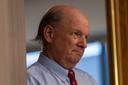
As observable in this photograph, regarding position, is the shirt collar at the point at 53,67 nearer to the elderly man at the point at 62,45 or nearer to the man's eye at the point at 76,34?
the elderly man at the point at 62,45

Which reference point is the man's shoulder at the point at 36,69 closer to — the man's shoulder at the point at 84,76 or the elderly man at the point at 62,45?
the elderly man at the point at 62,45

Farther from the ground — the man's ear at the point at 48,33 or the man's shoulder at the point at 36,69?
the man's ear at the point at 48,33

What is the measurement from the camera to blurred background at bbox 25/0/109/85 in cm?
93

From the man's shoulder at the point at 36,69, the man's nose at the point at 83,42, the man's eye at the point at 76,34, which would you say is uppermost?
the man's eye at the point at 76,34

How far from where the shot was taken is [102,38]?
3.13ft

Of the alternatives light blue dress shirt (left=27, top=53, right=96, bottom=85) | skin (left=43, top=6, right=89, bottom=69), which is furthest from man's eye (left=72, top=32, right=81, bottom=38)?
light blue dress shirt (left=27, top=53, right=96, bottom=85)

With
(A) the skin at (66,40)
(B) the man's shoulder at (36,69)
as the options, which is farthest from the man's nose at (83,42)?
(B) the man's shoulder at (36,69)

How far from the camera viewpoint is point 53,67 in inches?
36.8

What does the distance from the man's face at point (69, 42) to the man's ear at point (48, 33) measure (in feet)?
0.04

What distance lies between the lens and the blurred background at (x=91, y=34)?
3.04 feet

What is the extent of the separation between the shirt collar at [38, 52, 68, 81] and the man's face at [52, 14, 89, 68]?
0.05 ft

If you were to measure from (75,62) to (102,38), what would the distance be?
0.39 ft

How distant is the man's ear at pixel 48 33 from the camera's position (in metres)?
0.94

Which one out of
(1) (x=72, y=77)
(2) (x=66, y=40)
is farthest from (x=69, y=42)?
(1) (x=72, y=77)
